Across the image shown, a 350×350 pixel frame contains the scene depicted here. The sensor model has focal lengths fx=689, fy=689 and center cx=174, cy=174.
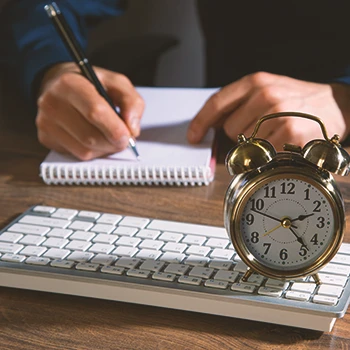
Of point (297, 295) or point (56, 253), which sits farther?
point (56, 253)

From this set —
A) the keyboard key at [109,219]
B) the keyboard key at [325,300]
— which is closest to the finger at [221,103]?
the keyboard key at [109,219]

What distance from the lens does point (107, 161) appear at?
43.0 inches

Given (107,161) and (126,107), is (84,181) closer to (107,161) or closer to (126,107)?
(107,161)

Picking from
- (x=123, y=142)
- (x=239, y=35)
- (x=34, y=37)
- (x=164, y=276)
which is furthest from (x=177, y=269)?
(x=239, y=35)

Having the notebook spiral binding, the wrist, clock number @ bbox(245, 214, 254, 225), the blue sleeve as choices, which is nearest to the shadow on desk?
clock number @ bbox(245, 214, 254, 225)

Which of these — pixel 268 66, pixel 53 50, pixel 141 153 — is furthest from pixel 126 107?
pixel 268 66

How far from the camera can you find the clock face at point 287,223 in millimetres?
698

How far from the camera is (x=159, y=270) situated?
2.42ft

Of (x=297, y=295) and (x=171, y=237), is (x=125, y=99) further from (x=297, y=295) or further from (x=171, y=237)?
(x=297, y=295)

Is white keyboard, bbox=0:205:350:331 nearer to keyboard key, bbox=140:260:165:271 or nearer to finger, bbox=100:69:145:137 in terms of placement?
keyboard key, bbox=140:260:165:271

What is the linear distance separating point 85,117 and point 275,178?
488 millimetres

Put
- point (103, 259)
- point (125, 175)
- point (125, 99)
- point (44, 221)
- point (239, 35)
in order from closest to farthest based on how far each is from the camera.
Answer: point (103, 259), point (44, 221), point (125, 175), point (125, 99), point (239, 35)

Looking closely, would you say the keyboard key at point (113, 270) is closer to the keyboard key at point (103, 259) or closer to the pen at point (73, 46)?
the keyboard key at point (103, 259)

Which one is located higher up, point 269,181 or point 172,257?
point 269,181
